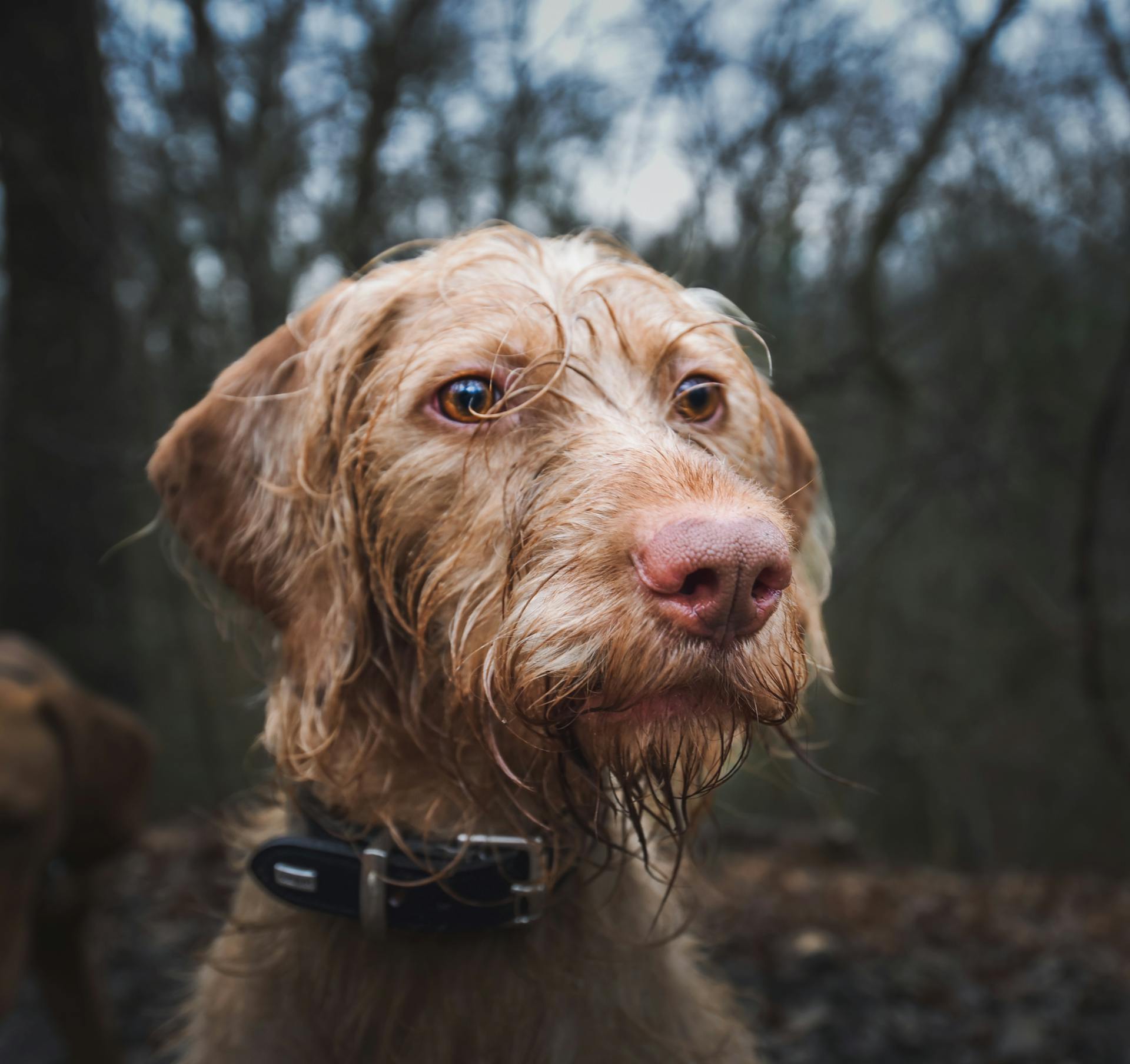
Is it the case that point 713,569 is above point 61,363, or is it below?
below

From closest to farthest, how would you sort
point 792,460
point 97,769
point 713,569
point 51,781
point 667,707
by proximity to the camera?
1. point 713,569
2. point 667,707
3. point 792,460
4. point 51,781
5. point 97,769

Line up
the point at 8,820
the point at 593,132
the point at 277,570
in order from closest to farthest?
the point at 277,570, the point at 8,820, the point at 593,132

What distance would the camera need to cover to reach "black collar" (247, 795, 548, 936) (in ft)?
5.24

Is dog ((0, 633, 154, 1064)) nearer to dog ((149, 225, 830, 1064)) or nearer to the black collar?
dog ((149, 225, 830, 1064))

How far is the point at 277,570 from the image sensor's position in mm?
1838

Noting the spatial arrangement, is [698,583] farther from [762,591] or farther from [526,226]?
[526,226]

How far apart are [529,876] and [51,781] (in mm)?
2029

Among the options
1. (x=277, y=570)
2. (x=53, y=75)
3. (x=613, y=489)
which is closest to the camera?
(x=613, y=489)

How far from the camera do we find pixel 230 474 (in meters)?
1.91

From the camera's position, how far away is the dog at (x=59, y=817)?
264 centimetres

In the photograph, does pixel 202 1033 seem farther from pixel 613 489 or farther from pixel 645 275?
pixel 645 275

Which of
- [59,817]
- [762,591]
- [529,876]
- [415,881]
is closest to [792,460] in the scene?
[762,591]

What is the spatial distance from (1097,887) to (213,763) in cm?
754

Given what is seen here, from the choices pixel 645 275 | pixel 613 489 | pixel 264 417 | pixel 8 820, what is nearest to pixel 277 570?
pixel 264 417
